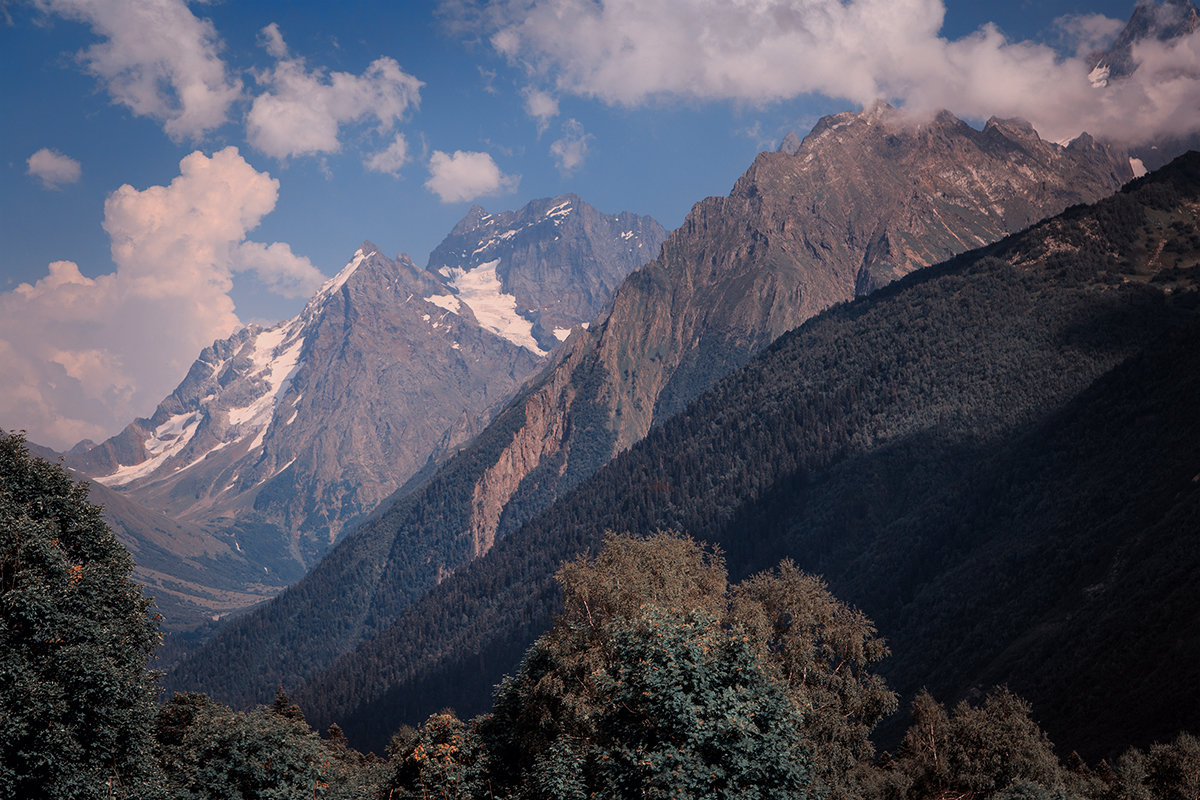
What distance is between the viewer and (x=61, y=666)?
4884 centimetres

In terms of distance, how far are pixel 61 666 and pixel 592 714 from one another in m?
29.9

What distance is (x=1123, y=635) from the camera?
125375 mm

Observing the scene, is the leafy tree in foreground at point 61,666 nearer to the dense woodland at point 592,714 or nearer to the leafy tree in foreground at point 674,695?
the dense woodland at point 592,714

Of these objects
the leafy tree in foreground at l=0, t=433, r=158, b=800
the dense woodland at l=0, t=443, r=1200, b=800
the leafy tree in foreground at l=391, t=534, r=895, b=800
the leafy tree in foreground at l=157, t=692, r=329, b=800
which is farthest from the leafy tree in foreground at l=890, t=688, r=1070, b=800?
the leafy tree in foreground at l=0, t=433, r=158, b=800

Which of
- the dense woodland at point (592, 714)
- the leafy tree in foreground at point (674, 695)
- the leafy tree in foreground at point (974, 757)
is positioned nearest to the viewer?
the leafy tree in foreground at point (674, 695)

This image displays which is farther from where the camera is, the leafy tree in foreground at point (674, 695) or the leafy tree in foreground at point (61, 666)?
the leafy tree in foreground at point (61, 666)

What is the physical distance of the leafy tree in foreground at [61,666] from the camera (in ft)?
155

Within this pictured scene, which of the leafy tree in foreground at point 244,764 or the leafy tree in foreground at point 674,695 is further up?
the leafy tree in foreground at point 674,695

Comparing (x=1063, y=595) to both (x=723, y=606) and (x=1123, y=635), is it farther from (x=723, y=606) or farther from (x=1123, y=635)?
(x=723, y=606)

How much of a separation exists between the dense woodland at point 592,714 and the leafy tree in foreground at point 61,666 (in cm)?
12

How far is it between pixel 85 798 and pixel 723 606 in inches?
1595

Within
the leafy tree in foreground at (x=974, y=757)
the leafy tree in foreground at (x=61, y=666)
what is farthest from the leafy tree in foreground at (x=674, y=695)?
the leafy tree in foreground at (x=61, y=666)

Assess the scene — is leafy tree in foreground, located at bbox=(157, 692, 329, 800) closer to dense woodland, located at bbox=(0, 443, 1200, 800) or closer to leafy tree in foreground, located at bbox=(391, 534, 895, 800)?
dense woodland, located at bbox=(0, 443, 1200, 800)

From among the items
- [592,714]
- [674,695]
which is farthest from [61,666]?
[674,695]
